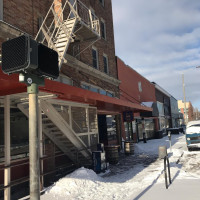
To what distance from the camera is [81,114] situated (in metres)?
11.0

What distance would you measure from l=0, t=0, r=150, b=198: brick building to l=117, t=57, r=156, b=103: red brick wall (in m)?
5.18

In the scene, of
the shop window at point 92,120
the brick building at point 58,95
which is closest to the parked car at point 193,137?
the brick building at point 58,95

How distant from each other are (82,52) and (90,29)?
100 inches

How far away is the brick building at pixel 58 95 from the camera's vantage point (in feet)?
23.3

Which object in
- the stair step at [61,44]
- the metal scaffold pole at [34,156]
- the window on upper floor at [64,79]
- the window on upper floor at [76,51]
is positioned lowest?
the metal scaffold pole at [34,156]

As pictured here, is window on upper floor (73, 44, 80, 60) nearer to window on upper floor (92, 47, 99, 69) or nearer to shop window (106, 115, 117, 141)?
window on upper floor (92, 47, 99, 69)

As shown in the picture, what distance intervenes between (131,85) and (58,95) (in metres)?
17.3

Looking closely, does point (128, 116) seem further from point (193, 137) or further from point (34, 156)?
point (34, 156)

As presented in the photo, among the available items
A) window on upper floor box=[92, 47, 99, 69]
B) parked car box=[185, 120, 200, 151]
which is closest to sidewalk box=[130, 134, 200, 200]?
parked car box=[185, 120, 200, 151]

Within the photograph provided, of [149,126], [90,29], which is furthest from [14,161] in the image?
[149,126]

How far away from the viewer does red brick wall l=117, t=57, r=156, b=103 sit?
2091 cm

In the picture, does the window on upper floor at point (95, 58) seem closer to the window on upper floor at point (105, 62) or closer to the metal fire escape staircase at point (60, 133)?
the window on upper floor at point (105, 62)

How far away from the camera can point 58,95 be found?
693 cm

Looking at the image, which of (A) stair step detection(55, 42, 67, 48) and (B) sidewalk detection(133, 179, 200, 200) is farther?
(A) stair step detection(55, 42, 67, 48)
